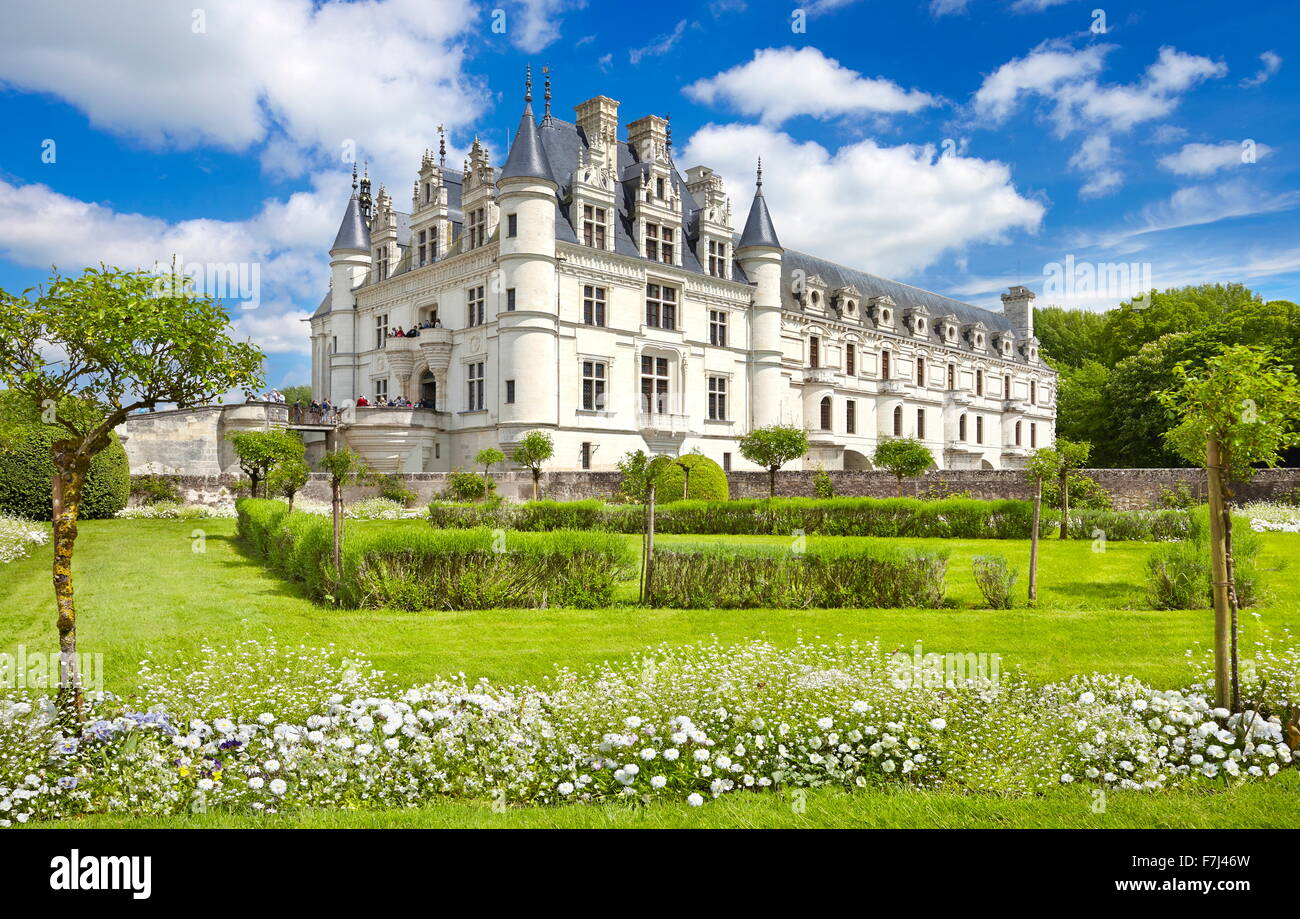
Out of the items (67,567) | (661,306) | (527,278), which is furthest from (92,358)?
(661,306)

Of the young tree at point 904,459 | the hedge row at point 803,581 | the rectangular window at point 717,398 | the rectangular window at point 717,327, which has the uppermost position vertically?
the rectangular window at point 717,327

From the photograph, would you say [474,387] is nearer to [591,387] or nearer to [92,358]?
[591,387]

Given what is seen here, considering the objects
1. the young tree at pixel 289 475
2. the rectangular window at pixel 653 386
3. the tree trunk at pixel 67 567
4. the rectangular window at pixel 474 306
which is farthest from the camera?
the rectangular window at pixel 653 386

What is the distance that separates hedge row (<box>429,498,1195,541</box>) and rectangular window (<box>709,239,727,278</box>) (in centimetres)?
2108

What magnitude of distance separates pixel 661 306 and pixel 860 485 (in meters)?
14.8

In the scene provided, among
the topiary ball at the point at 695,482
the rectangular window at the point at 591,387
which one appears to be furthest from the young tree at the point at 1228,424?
the rectangular window at the point at 591,387

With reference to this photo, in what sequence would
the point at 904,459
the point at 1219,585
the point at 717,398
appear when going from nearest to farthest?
1. the point at 1219,585
2. the point at 904,459
3. the point at 717,398

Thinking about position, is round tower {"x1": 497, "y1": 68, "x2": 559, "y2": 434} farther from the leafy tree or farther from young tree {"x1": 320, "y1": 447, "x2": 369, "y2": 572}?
the leafy tree

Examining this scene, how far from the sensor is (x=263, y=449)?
26.0 metres

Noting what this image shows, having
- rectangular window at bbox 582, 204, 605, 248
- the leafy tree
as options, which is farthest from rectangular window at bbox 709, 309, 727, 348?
the leafy tree

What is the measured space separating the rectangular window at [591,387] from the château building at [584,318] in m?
0.09

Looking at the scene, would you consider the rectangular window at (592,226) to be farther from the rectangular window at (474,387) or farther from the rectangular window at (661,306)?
the rectangular window at (474,387)

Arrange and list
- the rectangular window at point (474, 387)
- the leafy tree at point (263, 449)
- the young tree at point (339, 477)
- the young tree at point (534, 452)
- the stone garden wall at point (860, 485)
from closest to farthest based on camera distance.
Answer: the young tree at point (339, 477)
the stone garden wall at point (860, 485)
the leafy tree at point (263, 449)
the young tree at point (534, 452)
the rectangular window at point (474, 387)

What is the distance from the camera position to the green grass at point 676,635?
18.7 feet
